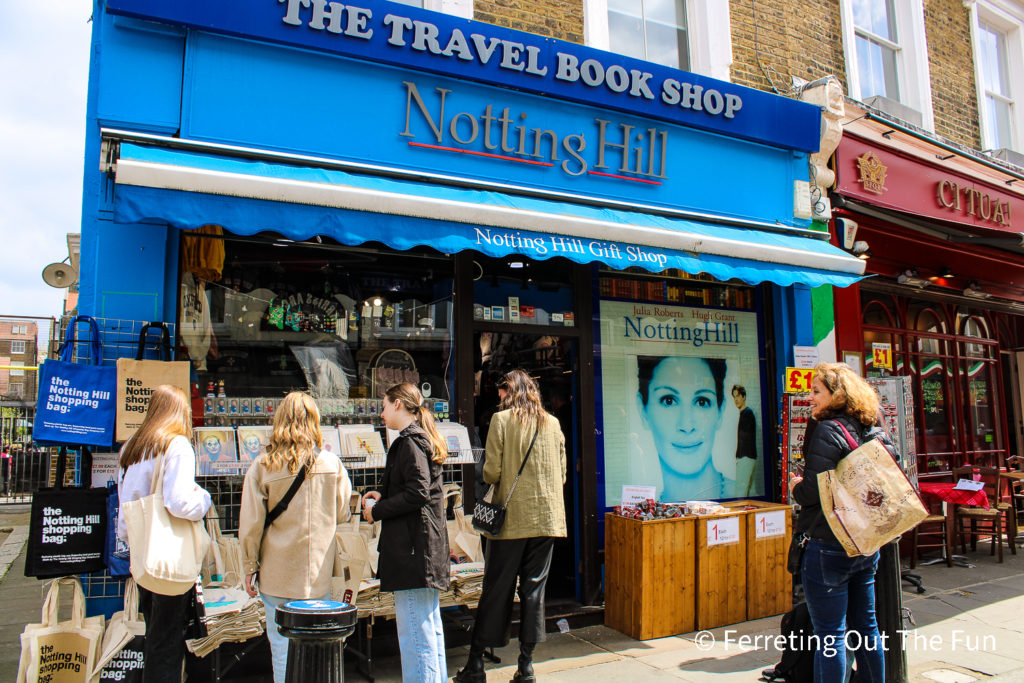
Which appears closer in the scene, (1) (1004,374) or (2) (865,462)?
(2) (865,462)

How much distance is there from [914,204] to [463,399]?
6.52 metres

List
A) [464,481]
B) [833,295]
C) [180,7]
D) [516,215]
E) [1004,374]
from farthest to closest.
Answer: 1. [1004,374]
2. [833,295]
3. [464,481]
4. [516,215]
5. [180,7]

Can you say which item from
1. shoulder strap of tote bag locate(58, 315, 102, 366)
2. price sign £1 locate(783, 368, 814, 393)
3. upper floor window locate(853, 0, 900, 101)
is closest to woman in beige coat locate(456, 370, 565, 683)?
shoulder strap of tote bag locate(58, 315, 102, 366)

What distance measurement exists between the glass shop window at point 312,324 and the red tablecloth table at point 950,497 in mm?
6086

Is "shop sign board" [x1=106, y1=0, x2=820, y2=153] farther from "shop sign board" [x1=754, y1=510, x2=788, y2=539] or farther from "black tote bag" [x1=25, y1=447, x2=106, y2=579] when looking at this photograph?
"shop sign board" [x1=754, y1=510, x2=788, y2=539]

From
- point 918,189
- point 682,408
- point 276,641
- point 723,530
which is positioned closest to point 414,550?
point 276,641

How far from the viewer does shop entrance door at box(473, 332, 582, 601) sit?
6.43m

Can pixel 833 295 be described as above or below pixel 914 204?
below

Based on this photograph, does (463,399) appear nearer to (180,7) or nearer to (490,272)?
(490,272)

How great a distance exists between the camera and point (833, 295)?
26.5ft

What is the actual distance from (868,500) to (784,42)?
650 cm

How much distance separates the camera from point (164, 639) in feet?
11.9

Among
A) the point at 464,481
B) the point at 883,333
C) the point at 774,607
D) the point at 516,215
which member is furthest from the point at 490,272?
the point at 883,333

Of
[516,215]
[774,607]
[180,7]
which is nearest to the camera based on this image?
[180,7]
